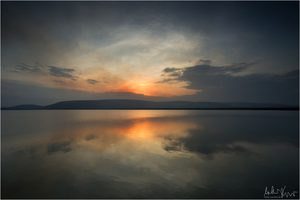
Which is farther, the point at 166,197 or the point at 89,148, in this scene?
the point at 89,148

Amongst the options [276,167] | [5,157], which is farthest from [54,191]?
[276,167]

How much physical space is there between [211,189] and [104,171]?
4871mm

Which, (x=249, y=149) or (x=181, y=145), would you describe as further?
(x=181, y=145)

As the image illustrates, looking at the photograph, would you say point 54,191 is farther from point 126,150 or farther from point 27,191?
point 126,150

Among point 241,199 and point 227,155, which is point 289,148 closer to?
point 227,155

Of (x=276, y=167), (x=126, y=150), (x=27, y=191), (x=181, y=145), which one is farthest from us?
(x=181, y=145)

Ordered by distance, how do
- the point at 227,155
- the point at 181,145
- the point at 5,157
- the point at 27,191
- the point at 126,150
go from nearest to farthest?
1. the point at 27,191
2. the point at 5,157
3. the point at 227,155
4. the point at 126,150
5. the point at 181,145

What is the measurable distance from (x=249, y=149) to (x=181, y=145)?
16.2ft

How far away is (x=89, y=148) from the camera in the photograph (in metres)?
11.2

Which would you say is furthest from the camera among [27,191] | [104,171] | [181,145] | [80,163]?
[181,145]

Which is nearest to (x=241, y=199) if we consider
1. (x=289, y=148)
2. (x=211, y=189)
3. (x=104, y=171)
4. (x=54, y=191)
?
(x=211, y=189)

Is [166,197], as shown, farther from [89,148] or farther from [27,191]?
[89,148]

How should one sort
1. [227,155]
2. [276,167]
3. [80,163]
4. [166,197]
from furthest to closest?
[227,155], [80,163], [276,167], [166,197]

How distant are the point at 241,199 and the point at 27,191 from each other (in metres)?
7.75
